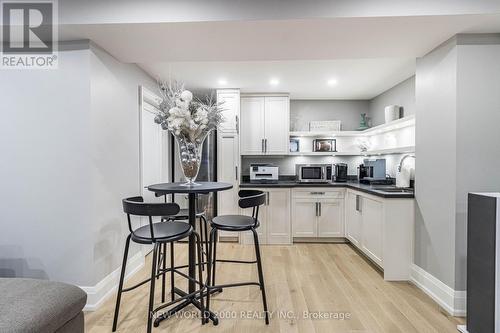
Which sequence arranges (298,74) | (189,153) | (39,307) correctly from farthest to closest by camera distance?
(298,74) → (189,153) → (39,307)

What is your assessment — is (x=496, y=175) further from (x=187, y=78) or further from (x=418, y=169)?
(x=187, y=78)

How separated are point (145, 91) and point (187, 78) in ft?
2.12

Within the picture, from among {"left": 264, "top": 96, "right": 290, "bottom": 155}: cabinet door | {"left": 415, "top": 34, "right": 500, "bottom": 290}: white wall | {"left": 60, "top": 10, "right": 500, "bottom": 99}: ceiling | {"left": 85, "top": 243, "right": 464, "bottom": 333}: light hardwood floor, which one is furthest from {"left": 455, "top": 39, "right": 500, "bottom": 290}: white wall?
{"left": 264, "top": 96, "right": 290, "bottom": 155}: cabinet door

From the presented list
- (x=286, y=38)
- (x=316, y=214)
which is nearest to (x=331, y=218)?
(x=316, y=214)

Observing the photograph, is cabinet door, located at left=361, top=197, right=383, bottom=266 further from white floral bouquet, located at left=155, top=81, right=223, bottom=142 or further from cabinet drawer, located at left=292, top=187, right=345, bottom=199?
white floral bouquet, located at left=155, top=81, right=223, bottom=142

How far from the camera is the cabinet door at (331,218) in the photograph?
3.83 meters

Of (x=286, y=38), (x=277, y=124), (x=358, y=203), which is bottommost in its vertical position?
(x=358, y=203)

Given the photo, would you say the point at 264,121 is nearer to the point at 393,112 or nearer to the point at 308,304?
the point at 393,112

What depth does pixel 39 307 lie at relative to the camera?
47.4 inches

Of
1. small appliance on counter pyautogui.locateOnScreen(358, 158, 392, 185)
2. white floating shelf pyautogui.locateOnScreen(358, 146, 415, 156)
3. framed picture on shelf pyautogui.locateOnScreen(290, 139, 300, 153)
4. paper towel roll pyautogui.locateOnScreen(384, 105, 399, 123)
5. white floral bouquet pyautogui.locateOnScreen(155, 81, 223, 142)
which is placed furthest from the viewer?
framed picture on shelf pyautogui.locateOnScreen(290, 139, 300, 153)

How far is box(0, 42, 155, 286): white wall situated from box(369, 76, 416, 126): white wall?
3674 millimetres

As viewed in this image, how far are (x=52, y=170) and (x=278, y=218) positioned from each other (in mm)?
2794

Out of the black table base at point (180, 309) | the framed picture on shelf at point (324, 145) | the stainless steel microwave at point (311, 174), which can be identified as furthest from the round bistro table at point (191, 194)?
the framed picture on shelf at point (324, 145)

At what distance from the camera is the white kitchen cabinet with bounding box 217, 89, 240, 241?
12.9ft
